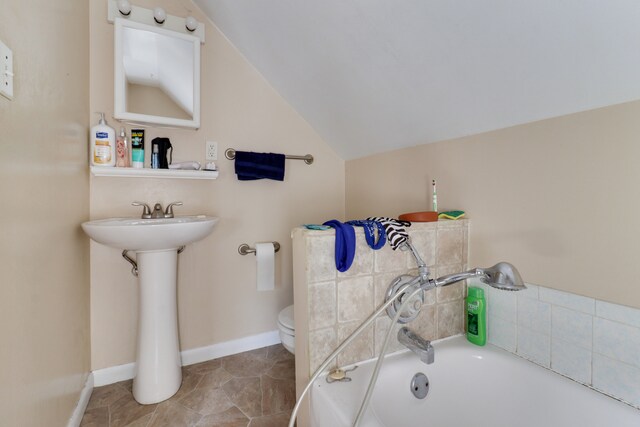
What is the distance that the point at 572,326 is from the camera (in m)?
1.01

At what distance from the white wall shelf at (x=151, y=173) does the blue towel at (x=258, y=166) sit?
0.20 meters

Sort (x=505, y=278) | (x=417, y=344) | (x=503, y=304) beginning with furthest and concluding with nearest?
1. (x=503, y=304)
2. (x=417, y=344)
3. (x=505, y=278)

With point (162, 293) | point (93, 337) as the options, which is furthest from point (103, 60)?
point (93, 337)

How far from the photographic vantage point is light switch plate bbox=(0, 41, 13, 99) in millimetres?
731

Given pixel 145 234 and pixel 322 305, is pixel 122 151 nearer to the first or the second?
pixel 145 234

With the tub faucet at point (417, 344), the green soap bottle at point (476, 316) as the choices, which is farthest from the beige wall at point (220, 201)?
the green soap bottle at point (476, 316)

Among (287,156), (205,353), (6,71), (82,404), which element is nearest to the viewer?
(6,71)

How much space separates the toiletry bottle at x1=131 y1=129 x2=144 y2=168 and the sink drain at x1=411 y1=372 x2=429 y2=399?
170 centimetres

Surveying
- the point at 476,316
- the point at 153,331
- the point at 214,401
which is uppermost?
the point at 476,316

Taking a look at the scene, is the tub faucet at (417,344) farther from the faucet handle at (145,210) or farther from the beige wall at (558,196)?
the faucet handle at (145,210)

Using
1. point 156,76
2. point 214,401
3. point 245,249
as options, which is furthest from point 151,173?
point 214,401

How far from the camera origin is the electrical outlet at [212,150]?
1.80 meters

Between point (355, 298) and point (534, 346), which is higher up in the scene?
point (355, 298)

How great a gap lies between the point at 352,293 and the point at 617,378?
869 millimetres
